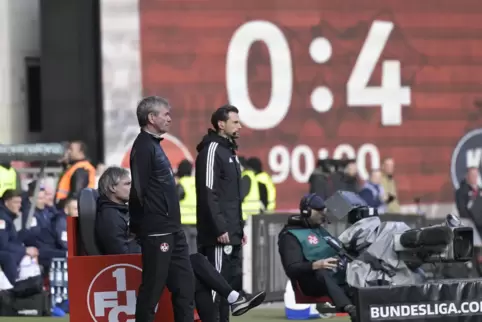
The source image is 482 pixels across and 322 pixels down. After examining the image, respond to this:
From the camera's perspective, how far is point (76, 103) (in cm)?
2339

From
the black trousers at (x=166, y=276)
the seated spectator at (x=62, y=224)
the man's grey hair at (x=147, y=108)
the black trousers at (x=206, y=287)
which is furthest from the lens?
the seated spectator at (x=62, y=224)

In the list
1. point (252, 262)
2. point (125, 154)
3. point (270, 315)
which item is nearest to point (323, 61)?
point (125, 154)

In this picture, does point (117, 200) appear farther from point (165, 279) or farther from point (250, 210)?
point (250, 210)

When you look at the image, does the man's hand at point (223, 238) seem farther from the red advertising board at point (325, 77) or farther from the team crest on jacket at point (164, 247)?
the red advertising board at point (325, 77)

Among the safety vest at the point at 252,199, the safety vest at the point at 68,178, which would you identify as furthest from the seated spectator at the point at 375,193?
the safety vest at the point at 68,178

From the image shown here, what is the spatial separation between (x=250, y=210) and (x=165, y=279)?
326 inches

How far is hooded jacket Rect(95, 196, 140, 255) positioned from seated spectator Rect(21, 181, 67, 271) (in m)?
6.17

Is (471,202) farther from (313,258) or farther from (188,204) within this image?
(313,258)

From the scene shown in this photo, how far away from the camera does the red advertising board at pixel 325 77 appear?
22.0 metres

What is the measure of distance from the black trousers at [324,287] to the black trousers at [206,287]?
1.39 m

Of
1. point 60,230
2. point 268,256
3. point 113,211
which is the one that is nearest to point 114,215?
point 113,211

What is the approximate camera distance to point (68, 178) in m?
19.0

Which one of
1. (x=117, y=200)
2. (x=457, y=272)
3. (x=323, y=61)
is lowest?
(x=457, y=272)

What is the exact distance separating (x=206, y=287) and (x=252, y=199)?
7.02 m
